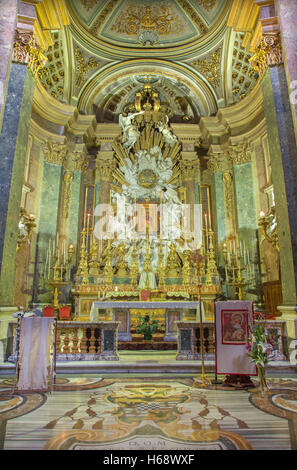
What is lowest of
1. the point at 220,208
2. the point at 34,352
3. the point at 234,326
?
the point at 34,352

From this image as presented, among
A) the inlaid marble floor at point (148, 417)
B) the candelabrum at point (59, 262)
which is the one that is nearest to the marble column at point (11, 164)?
the inlaid marble floor at point (148, 417)

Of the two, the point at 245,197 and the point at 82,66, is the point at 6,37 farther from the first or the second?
the point at 245,197

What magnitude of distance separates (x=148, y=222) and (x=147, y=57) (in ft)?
23.8

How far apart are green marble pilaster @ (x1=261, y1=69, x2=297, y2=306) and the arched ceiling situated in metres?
5.58

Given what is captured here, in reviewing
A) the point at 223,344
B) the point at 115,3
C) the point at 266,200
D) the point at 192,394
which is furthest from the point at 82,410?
the point at 115,3

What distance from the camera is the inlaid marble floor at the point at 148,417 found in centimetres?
249

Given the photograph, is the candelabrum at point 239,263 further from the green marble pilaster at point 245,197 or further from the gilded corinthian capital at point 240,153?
the gilded corinthian capital at point 240,153

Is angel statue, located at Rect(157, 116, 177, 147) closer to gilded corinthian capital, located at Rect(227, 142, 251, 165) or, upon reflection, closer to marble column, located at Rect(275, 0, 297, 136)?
gilded corinthian capital, located at Rect(227, 142, 251, 165)

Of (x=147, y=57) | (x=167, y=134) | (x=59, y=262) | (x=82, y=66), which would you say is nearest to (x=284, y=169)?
(x=59, y=262)

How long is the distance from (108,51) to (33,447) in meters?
13.8

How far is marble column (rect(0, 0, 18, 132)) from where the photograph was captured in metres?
6.01

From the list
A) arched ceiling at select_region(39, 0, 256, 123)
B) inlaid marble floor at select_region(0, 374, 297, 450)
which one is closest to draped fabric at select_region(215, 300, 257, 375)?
inlaid marble floor at select_region(0, 374, 297, 450)

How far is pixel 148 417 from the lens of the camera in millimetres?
3066

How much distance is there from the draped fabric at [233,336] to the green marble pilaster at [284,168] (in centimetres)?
153
